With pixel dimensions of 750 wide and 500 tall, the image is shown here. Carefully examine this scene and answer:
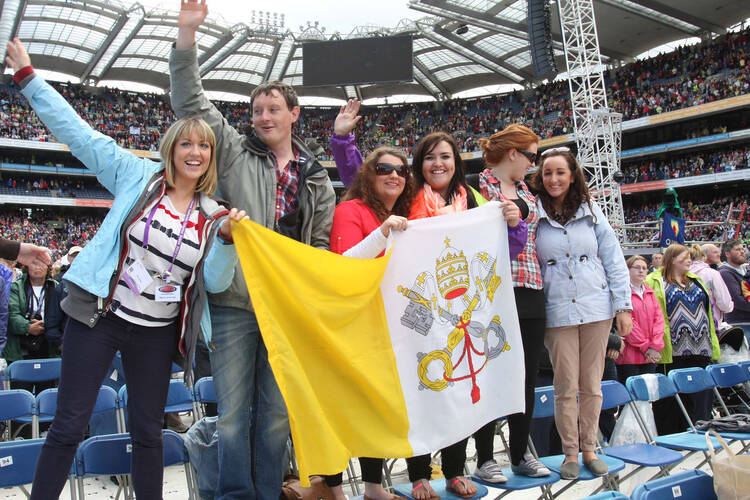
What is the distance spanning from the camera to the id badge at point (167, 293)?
100 inches

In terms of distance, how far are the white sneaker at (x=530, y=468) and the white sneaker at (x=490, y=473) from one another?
0.15 metres

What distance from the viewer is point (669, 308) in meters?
6.10

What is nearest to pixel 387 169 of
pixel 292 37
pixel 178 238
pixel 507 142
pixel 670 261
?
pixel 507 142

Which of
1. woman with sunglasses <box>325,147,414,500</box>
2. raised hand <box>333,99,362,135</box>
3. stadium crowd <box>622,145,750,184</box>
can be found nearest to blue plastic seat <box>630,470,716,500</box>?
woman with sunglasses <box>325,147,414,500</box>

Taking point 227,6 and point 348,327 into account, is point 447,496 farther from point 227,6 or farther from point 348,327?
point 227,6

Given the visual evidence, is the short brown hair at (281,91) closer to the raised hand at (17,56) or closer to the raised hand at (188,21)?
the raised hand at (188,21)

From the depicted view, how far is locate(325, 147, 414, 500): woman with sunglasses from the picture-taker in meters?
2.93

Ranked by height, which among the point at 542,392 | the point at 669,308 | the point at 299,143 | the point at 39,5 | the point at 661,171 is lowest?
the point at 542,392

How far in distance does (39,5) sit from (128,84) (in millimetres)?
11714

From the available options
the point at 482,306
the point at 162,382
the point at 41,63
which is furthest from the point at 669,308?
the point at 41,63

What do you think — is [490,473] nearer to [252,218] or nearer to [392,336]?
[392,336]

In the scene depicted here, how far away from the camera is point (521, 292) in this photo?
337 cm

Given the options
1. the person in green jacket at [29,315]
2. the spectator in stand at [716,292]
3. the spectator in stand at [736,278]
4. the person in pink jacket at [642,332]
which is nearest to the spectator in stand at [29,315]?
the person in green jacket at [29,315]

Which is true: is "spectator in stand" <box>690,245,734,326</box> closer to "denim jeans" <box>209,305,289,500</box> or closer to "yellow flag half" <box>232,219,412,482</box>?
"yellow flag half" <box>232,219,412,482</box>
